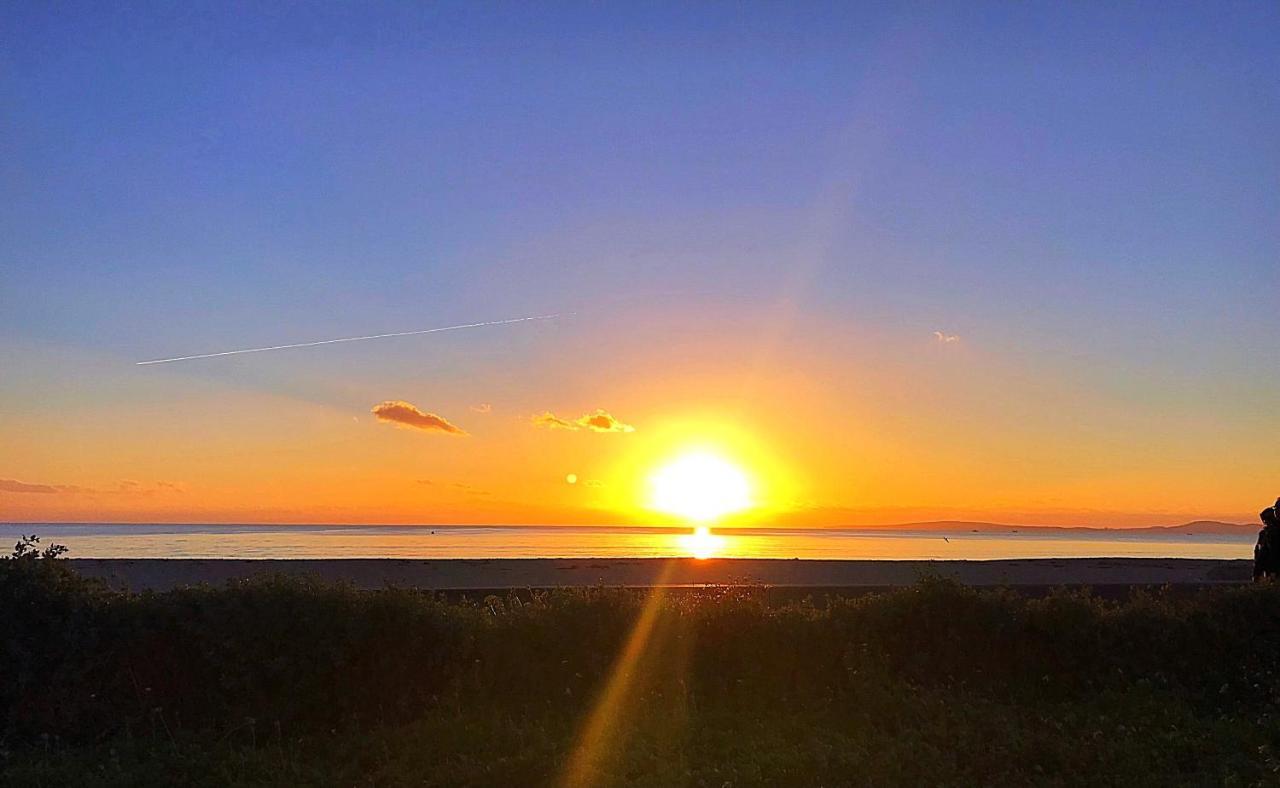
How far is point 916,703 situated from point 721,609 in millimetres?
2553

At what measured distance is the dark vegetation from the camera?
9.88 meters

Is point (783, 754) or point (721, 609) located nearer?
point (783, 754)

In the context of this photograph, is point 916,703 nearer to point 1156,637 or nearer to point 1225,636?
point 1156,637

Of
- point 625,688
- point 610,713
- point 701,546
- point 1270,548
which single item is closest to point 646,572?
point 1270,548

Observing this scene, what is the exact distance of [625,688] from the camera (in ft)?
38.4

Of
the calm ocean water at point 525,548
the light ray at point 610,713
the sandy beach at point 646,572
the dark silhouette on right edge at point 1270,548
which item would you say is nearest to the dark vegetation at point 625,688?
the light ray at point 610,713

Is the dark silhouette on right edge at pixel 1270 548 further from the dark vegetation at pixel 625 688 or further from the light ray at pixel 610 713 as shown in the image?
the light ray at pixel 610 713

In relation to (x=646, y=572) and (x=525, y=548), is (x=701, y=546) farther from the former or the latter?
(x=646, y=572)

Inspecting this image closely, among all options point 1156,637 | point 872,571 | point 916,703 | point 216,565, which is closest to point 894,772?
point 916,703

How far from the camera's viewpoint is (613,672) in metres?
12.0

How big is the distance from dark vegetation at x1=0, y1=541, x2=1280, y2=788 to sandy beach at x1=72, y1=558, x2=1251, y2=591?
17.1 m

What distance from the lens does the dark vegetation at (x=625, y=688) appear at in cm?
988

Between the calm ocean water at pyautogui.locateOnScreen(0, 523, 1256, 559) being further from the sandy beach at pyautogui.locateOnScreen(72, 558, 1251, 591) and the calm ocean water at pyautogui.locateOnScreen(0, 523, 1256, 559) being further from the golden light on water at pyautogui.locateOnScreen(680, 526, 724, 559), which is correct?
the sandy beach at pyautogui.locateOnScreen(72, 558, 1251, 591)

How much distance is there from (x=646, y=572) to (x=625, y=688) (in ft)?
81.9
